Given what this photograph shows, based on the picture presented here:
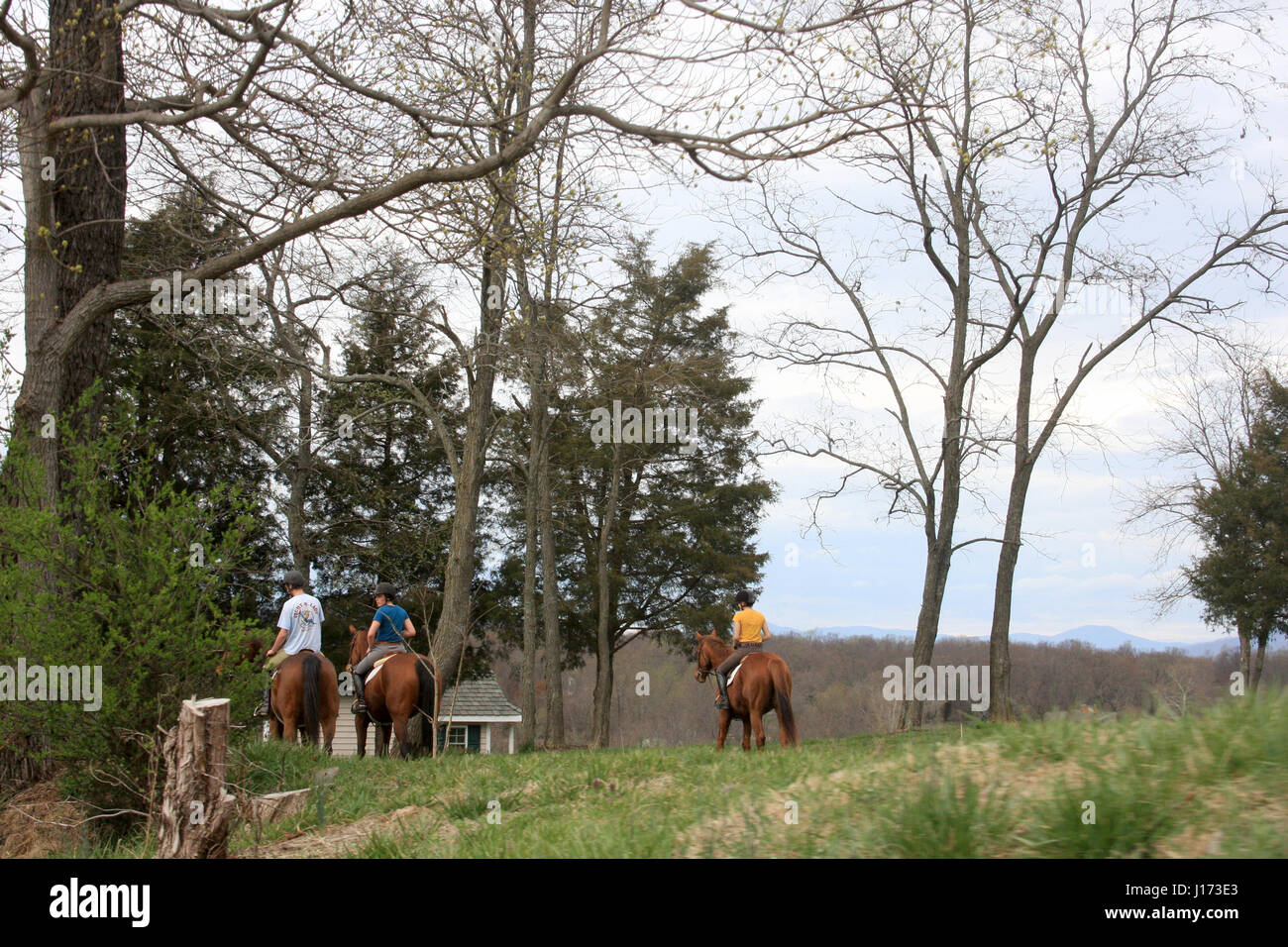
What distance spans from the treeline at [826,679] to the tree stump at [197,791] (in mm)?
16530

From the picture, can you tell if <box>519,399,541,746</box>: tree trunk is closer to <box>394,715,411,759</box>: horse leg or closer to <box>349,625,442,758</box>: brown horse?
<box>349,625,442,758</box>: brown horse

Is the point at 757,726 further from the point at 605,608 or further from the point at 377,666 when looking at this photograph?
the point at 605,608

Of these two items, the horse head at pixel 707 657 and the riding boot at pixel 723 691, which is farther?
the horse head at pixel 707 657

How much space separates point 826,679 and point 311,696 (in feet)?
109

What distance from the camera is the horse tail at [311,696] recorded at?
14011mm

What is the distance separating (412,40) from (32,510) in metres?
6.33

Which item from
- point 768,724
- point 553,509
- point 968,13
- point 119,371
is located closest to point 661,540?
point 553,509

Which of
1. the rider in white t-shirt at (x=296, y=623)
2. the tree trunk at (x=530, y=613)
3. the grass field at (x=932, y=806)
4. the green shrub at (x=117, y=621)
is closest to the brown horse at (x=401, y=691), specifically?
the rider in white t-shirt at (x=296, y=623)

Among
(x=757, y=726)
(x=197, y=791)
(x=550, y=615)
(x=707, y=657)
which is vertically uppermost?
(x=197, y=791)

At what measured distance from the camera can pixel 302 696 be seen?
46.6ft

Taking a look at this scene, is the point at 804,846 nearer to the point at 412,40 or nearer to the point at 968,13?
the point at 412,40

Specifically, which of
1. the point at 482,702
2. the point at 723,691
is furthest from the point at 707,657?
the point at 482,702

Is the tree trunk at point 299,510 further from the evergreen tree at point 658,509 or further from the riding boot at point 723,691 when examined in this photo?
the riding boot at point 723,691

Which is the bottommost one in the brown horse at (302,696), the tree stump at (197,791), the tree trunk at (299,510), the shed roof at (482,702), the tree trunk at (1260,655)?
the shed roof at (482,702)
